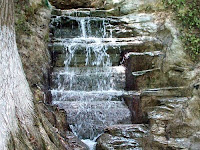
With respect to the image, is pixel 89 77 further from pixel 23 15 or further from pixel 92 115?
pixel 23 15

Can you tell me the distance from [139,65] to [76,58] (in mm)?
1867

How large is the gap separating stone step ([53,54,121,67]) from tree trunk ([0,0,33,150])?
3.90 m

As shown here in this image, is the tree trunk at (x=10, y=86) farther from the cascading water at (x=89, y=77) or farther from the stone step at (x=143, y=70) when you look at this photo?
the stone step at (x=143, y=70)

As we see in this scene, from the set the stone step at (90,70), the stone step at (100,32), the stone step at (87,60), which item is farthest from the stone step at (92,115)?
the stone step at (100,32)

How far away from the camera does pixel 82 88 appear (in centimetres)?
635

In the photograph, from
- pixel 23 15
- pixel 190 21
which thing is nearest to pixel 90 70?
Result: pixel 23 15

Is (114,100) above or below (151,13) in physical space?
below

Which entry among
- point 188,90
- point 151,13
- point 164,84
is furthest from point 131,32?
point 188,90

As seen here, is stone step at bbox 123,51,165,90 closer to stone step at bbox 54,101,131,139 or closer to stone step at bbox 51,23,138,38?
stone step at bbox 54,101,131,139

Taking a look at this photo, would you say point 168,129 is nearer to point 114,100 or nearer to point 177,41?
point 114,100

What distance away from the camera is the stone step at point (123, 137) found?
433 cm

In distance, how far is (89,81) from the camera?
6367 millimetres

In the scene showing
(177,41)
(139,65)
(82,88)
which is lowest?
(82,88)

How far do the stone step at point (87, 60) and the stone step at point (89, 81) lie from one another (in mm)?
577
